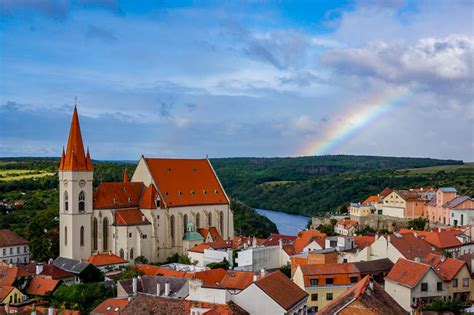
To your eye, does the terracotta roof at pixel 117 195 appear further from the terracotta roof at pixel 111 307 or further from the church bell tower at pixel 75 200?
the terracotta roof at pixel 111 307

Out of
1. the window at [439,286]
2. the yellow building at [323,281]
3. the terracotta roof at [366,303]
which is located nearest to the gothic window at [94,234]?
the yellow building at [323,281]

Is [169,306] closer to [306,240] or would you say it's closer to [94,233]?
[306,240]

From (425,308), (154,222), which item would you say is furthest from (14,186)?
(425,308)

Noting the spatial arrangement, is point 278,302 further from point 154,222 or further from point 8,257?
point 8,257

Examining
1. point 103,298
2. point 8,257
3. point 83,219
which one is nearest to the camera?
point 103,298

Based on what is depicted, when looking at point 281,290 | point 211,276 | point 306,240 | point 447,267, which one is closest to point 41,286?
point 211,276
